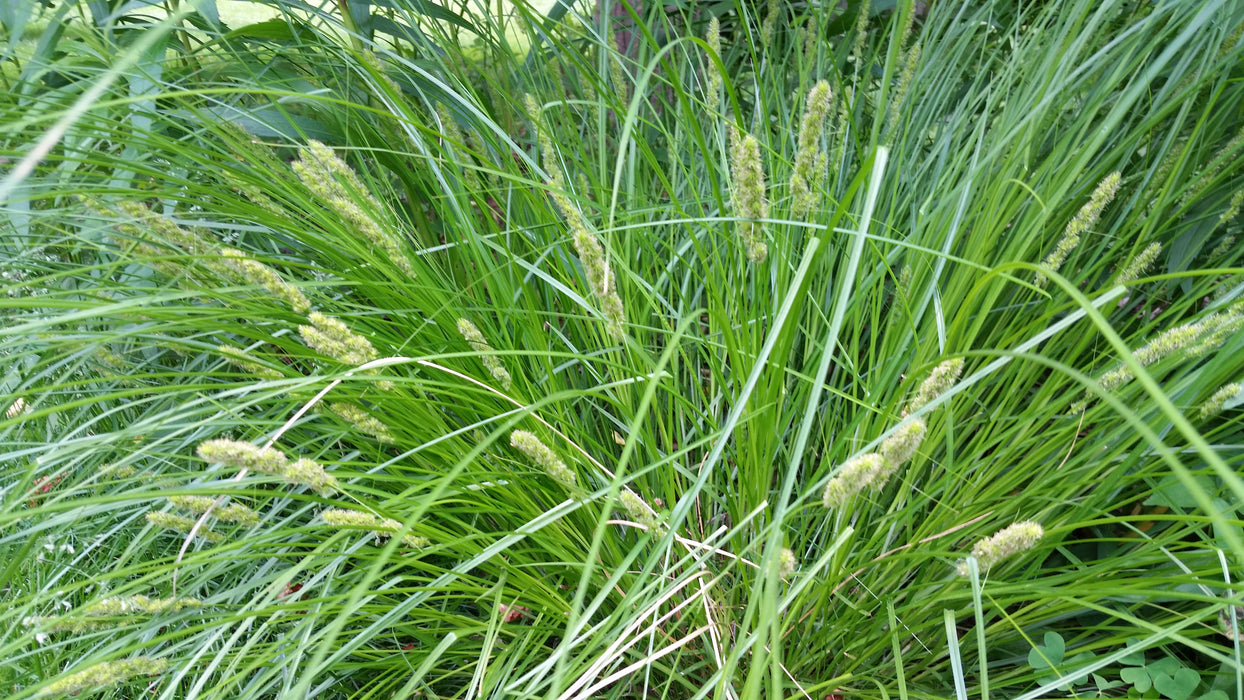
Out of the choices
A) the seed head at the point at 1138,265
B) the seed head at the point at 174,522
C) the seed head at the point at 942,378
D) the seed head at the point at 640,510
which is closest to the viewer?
the seed head at the point at 942,378

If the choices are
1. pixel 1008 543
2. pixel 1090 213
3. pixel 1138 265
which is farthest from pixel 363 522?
pixel 1138 265

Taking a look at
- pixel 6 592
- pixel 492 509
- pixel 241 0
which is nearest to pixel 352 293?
pixel 492 509

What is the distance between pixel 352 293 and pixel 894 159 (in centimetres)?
120

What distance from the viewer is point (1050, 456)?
1323 mm

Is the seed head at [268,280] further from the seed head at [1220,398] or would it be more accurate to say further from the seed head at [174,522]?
the seed head at [1220,398]

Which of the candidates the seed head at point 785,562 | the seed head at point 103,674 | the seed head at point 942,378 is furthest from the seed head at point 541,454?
the seed head at point 103,674

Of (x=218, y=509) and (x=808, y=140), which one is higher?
(x=808, y=140)

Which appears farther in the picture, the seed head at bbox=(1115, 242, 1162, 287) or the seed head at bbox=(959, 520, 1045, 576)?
the seed head at bbox=(1115, 242, 1162, 287)

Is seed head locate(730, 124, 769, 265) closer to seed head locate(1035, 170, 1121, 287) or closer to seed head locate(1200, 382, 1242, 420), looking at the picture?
seed head locate(1035, 170, 1121, 287)

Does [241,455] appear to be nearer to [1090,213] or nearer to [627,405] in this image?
[627,405]

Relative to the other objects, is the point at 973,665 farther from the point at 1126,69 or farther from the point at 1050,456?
the point at 1126,69

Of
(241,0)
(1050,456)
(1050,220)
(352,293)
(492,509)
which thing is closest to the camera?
(492,509)

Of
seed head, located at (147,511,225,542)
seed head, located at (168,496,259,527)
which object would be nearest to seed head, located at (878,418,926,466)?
seed head, located at (168,496,259,527)

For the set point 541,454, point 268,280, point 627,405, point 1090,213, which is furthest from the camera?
point 627,405
